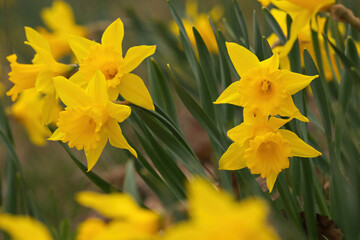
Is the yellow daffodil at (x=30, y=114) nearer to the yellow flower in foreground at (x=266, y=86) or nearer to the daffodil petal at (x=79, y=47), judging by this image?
the daffodil petal at (x=79, y=47)

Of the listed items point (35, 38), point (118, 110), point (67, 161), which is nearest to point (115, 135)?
point (118, 110)

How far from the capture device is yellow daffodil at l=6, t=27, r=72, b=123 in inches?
52.5

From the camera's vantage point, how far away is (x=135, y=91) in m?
1.21

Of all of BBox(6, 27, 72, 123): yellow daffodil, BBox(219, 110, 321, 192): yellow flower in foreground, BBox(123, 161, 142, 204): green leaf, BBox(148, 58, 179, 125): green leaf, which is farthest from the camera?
BBox(148, 58, 179, 125): green leaf

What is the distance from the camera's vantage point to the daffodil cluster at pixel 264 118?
3.69 feet

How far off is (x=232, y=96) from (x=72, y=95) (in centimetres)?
38

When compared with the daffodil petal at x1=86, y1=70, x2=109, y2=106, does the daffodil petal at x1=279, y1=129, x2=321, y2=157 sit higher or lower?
lower

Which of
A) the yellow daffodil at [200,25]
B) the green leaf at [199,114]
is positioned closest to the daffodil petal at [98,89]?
the green leaf at [199,114]

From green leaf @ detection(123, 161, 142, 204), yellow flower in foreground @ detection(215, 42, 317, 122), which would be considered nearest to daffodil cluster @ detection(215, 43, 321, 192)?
yellow flower in foreground @ detection(215, 42, 317, 122)

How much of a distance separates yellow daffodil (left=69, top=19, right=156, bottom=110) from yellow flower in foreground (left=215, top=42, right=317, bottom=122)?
0.70 ft

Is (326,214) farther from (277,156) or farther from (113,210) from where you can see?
(113,210)

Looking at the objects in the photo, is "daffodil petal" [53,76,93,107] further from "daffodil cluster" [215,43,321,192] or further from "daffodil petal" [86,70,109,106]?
"daffodil cluster" [215,43,321,192]

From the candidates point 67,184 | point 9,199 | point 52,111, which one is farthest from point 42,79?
point 67,184

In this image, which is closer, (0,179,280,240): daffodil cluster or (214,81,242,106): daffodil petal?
(0,179,280,240): daffodil cluster
